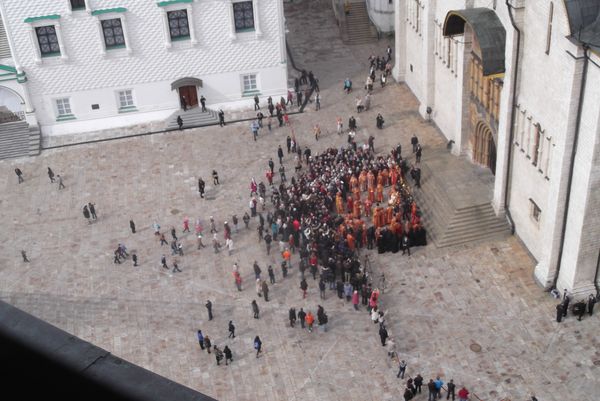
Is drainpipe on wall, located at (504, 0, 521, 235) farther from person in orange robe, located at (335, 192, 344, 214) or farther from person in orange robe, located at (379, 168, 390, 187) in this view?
person in orange robe, located at (335, 192, 344, 214)

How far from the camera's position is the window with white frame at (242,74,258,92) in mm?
58425

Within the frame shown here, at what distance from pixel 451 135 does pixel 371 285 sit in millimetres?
14687

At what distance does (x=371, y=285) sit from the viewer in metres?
40.5

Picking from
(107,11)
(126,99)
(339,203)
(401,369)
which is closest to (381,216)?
(339,203)

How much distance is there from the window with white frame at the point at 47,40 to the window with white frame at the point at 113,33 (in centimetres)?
333

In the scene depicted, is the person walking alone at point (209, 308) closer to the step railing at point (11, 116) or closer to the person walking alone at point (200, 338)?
the person walking alone at point (200, 338)

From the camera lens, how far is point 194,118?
58.0 meters

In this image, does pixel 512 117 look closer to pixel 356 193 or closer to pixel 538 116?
pixel 538 116

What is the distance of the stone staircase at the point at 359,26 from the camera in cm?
6781

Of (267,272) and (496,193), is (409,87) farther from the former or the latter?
(267,272)

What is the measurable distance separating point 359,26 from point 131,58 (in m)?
22.0

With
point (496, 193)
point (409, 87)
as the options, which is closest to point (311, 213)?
point (496, 193)

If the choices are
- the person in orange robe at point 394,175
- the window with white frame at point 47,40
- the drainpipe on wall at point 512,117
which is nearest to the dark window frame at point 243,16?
the window with white frame at point 47,40

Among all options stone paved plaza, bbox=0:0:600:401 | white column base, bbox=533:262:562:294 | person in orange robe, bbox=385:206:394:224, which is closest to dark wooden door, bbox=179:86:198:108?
stone paved plaza, bbox=0:0:600:401
